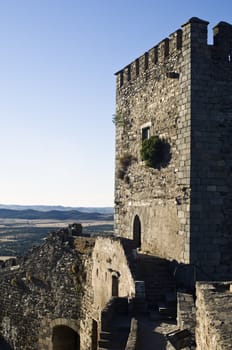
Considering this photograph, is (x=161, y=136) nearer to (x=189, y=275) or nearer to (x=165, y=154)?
(x=165, y=154)

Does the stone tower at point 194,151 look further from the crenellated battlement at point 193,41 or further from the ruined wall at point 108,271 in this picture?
the ruined wall at point 108,271

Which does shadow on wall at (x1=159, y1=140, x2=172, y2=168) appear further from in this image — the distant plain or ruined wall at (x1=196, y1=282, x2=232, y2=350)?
the distant plain

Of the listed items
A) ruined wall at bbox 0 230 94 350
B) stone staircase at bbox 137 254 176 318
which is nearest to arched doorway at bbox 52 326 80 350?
Result: ruined wall at bbox 0 230 94 350

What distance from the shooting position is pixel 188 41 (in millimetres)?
14766

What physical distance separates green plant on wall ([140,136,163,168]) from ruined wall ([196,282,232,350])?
25.7 feet

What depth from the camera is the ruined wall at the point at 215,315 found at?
18.9 feet

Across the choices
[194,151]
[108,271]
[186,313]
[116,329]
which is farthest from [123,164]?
[186,313]

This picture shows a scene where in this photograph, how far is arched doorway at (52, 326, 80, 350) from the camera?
1895 cm

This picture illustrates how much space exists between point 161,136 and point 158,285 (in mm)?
4749

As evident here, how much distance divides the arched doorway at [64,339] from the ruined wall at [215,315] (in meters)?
11.4

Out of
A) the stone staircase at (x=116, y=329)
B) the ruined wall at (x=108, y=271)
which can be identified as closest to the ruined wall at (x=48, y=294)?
the ruined wall at (x=108, y=271)

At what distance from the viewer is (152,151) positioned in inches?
648

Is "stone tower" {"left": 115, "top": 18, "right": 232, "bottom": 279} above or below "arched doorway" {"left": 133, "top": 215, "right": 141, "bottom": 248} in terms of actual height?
above

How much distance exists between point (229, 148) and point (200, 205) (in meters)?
1.89
